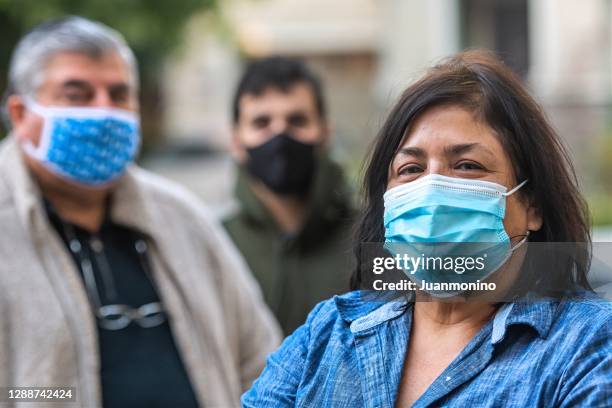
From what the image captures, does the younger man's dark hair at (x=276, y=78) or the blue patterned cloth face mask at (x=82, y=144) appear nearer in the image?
the blue patterned cloth face mask at (x=82, y=144)

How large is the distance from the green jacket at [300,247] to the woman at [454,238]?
4.77 feet

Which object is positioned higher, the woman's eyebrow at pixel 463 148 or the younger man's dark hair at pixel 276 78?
the younger man's dark hair at pixel 276 78

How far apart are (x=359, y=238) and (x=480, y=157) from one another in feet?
1.23

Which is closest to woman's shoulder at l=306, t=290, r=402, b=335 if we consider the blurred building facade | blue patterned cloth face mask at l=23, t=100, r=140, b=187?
blue patterned cloth face mask at l=23, t=100, r=140, b=187

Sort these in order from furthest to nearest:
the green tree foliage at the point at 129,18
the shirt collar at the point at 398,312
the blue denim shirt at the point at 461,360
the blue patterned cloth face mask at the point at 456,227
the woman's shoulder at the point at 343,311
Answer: the green tree foliage at the point at 129,18
the woman's shoulder at the point at 343,311
the blue patterned cloth face mask at the point at 456,227
the shirt collar at the point at 398,312
the blue denim shirt at the point at 461,360

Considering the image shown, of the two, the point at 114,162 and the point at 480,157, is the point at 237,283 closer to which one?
the point at 114,162

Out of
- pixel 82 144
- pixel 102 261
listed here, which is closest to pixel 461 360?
pixel 102 261

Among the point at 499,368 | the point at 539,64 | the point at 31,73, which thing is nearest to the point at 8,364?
the point at 31,73

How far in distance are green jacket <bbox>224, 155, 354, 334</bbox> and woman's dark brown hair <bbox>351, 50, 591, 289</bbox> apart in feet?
5.01

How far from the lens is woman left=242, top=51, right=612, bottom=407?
5.79ft

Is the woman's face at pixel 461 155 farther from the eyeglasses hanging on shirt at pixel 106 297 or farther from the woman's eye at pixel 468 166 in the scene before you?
the eyeglasses hanging on shirt at pixel 106 297

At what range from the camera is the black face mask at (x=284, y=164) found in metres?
3.65

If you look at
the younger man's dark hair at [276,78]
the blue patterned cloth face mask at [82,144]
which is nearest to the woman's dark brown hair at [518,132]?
the blue patterned cloth face mask at [82,144]

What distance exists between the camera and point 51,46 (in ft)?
10.2
